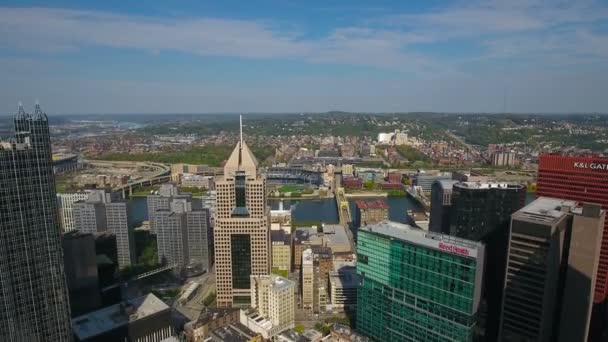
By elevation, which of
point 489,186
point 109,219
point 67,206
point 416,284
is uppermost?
point 489,186

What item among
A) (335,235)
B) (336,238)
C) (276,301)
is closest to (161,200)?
(335,235)

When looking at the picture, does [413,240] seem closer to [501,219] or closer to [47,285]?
[501,219]

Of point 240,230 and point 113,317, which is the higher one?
point 240,230

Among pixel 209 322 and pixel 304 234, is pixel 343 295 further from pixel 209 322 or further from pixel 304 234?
pixel 304 234

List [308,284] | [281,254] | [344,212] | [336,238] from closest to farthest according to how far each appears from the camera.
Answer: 1. [308,284]
2. [281,254]
3. [336,238]
4. [344,212]

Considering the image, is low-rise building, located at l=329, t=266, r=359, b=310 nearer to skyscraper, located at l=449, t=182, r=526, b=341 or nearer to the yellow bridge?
skyscraper, located at l=449, t=182, r=526, b=341

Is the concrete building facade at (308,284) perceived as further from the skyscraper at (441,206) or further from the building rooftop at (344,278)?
the skyscraper at (441,206)

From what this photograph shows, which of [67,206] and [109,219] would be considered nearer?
[109,219]

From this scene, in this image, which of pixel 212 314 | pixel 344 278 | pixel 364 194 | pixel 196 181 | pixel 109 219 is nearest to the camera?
pixel 212 314
